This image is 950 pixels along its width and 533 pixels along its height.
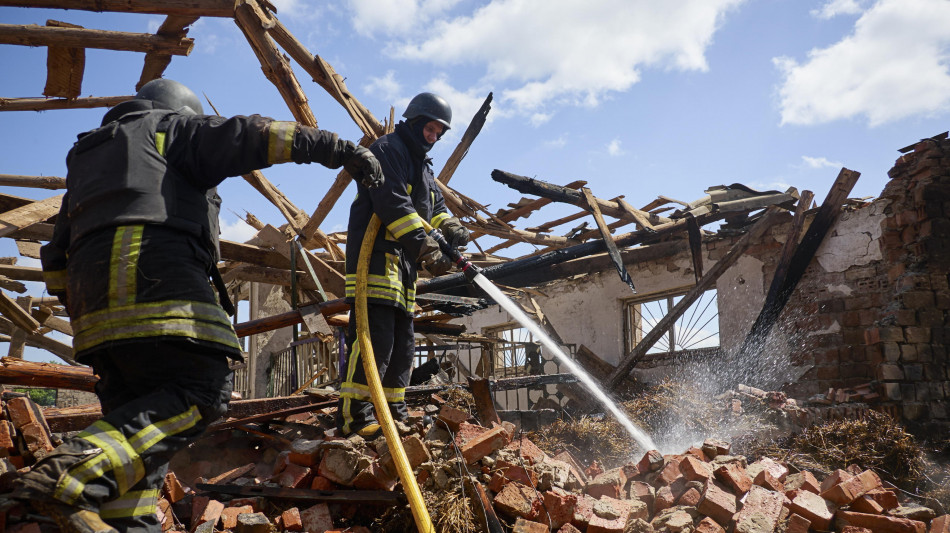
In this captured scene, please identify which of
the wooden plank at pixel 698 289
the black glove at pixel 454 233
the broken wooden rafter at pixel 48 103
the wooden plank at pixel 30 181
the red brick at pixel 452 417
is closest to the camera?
the red brick at pixel 452 417

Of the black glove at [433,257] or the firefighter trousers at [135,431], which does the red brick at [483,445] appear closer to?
the black glove at [433,257]

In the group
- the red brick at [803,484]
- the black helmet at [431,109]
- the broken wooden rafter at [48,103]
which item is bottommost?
the red brick at [803,484]

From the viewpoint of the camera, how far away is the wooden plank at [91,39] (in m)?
5.28

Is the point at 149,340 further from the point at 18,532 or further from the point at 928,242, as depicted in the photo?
the point at 928,242

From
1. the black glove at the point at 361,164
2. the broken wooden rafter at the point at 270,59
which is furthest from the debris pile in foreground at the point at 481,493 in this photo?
the broken wooden rafter at the point at 270,59

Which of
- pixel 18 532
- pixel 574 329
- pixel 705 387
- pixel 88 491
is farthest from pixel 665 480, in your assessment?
pixel 574 329

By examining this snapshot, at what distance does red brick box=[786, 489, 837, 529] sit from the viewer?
3355 mm

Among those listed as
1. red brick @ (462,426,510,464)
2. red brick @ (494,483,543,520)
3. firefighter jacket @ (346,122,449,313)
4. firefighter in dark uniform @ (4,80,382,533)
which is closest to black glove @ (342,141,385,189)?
firefighter in dark uniform @ (4,80,382,533)

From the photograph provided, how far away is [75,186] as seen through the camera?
231cm

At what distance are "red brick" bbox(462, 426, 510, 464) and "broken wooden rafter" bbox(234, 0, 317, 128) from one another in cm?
380

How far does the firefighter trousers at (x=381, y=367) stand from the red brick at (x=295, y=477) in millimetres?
334

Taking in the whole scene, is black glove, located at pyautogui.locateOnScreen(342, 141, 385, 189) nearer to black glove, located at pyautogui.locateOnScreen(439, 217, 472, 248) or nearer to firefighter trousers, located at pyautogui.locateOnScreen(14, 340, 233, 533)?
firefighter trousers, located at pyautogui.locateOnScreen(14, 340, 233, 533)

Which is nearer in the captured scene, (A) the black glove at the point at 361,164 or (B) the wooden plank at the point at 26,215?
(A) the black glove at the point at 361,164

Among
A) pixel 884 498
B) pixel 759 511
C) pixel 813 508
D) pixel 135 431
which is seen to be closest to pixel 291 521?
pixel 135 431
